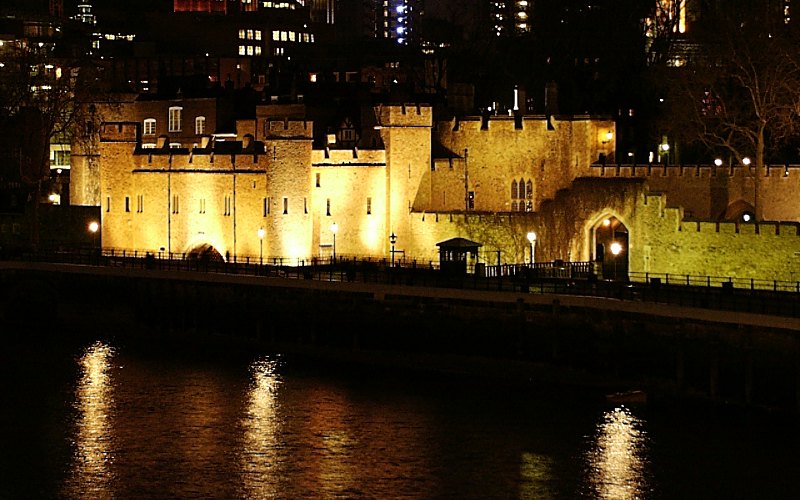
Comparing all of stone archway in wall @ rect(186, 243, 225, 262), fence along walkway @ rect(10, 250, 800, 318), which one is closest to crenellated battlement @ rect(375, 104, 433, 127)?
fence along walkway @ rect(10, 250, 800, 318)

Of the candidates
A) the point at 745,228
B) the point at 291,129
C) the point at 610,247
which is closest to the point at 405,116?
the point at 291,129

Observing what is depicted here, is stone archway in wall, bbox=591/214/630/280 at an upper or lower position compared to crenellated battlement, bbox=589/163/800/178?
lower

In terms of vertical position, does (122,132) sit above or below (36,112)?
below

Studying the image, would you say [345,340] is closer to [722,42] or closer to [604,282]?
[604,282]

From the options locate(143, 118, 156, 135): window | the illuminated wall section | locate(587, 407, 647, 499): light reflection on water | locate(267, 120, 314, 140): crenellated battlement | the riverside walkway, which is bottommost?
locate(587, 407, 647, 499): light reflection on water

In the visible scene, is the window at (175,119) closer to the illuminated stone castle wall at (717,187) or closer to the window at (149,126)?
the window at (149,126)

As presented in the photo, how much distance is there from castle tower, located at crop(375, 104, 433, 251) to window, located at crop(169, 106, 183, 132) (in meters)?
15.3

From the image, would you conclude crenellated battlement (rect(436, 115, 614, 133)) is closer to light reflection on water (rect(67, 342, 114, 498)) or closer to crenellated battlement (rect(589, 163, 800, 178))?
crenellated battlement (rect(589, 163, 800, 178))

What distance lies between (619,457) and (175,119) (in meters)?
45.4

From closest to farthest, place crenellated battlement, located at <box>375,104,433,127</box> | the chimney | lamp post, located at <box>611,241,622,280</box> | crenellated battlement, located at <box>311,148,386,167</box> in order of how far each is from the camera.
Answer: lamp post, located at <box>611,241,622,280</box>
crenellated battlement, located at <box>311,148,386,167</box>
crenellated battlement, located at <box>375,104,433,127</box>
the chimney

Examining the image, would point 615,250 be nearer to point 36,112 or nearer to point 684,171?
point 684,171

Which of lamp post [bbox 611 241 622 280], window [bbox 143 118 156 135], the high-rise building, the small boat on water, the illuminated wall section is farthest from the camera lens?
the high-rise building

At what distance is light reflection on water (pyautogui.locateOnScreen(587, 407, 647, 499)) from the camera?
41.2m

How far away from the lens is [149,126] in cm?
8569
